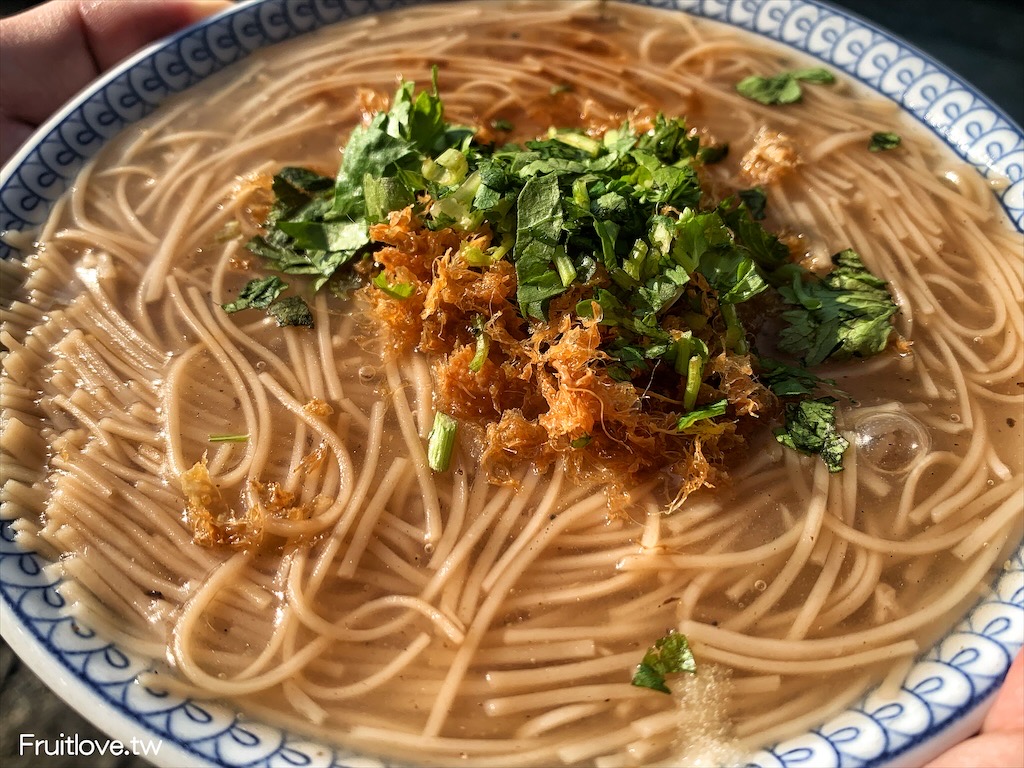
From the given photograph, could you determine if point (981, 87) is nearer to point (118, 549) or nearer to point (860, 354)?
point (860, 354)

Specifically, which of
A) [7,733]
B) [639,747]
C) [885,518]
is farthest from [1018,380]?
[7,733]

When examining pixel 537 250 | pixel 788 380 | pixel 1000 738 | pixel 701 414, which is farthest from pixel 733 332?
pixel 1000 738

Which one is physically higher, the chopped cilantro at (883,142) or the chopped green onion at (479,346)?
the chopped cilantro at (883,142)

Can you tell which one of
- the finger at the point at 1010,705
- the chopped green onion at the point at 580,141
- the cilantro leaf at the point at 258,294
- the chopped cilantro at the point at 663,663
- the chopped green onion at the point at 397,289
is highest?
the chopped green onion at the point at 580,141

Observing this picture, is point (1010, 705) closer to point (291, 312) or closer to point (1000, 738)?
point (1000, 738)

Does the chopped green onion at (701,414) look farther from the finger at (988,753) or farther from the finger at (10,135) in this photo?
the finger at (10,135)

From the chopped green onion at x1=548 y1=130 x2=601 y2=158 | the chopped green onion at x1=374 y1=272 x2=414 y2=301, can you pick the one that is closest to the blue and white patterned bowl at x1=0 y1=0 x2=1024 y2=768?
the chopped green onion at x1=374 y1=272 x2=414 y2=301

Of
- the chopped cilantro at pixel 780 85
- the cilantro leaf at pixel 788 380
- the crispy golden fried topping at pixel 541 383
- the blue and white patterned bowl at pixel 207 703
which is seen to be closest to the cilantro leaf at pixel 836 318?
the cilantro leaf at pixel 788 380
